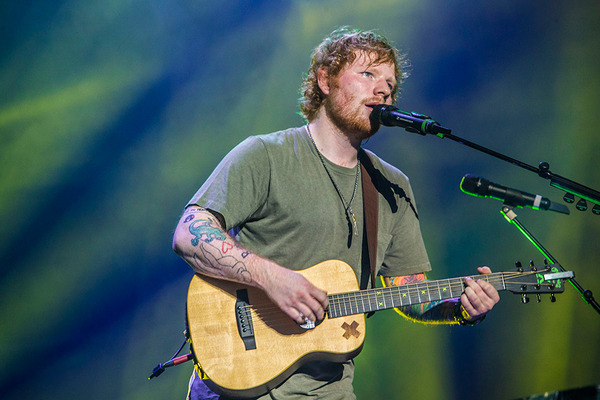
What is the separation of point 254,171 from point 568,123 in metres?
3.27

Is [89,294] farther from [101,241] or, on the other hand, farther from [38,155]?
[38,155]

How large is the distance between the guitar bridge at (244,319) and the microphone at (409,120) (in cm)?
114

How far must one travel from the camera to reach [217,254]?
2412 mm

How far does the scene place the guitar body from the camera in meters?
2.36

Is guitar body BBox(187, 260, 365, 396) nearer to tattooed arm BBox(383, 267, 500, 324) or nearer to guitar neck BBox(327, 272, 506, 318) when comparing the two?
guitar neck BBox(327, 272, 506, 318)

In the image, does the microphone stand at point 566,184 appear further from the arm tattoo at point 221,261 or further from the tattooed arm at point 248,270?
the arm tattoo at point 221,261

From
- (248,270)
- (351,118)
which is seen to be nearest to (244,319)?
(248,270)

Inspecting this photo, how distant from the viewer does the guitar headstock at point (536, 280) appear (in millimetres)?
2588

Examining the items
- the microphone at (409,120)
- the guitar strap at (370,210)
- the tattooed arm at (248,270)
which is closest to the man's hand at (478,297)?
the guitar strap at (370,210)

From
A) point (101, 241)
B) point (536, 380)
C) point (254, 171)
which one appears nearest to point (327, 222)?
point (254, 171)

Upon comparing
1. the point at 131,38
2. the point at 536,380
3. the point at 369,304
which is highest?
the point at 131,38

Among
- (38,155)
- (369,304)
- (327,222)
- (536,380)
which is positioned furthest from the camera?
(536,380)

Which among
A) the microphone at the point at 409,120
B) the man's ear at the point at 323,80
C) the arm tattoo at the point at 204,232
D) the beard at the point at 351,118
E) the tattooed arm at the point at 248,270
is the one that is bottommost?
the tattooed arm at the point at 248,270

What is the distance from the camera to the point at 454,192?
4422mm
